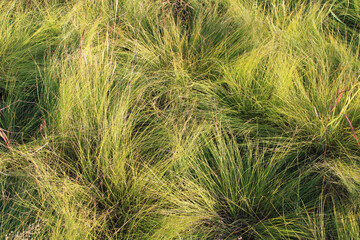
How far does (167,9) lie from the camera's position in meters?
2.27

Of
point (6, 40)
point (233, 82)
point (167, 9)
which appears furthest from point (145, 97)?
point (6, 40)

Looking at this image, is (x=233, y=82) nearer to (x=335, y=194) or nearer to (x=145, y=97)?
(x=145, y=97)

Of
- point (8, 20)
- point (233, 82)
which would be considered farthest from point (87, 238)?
point (8, 20)

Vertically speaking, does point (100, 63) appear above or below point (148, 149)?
above

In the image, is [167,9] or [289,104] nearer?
[289,104]

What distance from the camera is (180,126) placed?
1608mm

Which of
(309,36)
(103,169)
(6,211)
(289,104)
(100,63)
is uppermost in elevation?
(309,36)

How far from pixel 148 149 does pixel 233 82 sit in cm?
58

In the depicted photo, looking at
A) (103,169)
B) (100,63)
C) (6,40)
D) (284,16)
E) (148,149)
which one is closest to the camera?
(103,169)

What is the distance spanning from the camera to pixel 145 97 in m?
1.87

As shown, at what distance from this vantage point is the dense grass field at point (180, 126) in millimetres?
1380

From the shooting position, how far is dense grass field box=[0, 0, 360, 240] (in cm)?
138

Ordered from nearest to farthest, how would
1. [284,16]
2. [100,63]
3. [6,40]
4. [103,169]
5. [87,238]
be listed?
1. [87,238]
2. [103,169]
3. [100,63]
4. [6,40]
5. [284,16]

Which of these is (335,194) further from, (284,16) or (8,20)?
(8,20)
